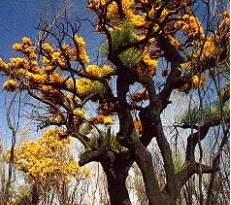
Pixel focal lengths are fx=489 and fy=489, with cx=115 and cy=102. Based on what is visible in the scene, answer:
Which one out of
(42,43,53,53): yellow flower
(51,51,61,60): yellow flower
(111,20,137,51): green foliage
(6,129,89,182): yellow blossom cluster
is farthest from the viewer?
(6,129,89,182): yellow blossom cluster

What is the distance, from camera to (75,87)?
402 inches

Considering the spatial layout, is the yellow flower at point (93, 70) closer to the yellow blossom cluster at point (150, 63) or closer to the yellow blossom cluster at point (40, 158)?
the yellow blossom cluster at point (150, 63)

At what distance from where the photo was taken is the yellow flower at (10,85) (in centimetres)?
990

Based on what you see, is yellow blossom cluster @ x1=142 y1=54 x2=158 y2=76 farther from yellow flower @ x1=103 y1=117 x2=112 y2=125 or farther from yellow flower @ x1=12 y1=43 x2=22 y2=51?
yellow flower @ x1=12 y1=43 x2=22 y2=51

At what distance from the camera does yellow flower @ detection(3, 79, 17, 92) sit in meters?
9.90

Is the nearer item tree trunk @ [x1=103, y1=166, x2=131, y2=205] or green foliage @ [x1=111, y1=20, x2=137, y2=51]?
green foliage @ [x1=111, y1=20, x2=137, y2=51]

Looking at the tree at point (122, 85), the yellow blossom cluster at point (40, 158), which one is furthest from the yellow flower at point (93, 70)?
the yellow blossom cluster at point (40, 158)

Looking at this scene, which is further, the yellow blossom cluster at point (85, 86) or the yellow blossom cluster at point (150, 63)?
the yellow blossom cluster at point (85, 86)

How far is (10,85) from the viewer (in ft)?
32.9

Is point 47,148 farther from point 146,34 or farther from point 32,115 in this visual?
point 146,34

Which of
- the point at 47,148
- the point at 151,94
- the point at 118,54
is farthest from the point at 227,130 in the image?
the point at 47,148

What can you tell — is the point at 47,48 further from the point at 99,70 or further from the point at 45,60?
the point at 99,70

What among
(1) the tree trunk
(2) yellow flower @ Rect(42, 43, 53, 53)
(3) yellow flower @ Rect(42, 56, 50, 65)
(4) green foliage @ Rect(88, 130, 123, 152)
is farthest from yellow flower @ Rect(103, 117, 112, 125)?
(2) yellow flower @ Rect(42, 43, 53, 53)

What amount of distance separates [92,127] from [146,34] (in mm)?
2610
